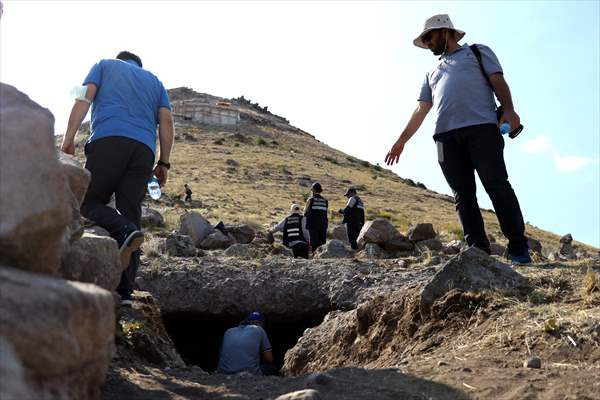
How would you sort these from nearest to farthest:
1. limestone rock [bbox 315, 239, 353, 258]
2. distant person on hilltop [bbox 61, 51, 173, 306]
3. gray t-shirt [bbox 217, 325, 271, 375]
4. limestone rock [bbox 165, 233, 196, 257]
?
distant person on hilltop [bbox 61, 51, 173, 306], gray t-shirt [bbox 217, 325, 271, 375], limestone rock [bbox 165, 233, 196, 257], limestone rock [bbox 315, 239, 353, 258]

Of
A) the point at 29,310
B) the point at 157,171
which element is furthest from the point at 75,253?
the point at 157,171

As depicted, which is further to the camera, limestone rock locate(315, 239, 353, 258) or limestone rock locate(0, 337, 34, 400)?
limestone rock locate(315, 239, 353, 258)

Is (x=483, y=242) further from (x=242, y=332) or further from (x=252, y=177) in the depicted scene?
(x=252, y=177)

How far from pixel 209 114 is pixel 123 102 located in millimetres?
48158

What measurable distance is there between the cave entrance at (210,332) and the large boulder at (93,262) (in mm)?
3989

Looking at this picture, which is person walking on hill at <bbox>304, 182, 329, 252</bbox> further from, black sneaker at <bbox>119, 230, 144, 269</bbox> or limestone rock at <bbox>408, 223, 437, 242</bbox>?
black sneaker at <bbox>119, 230, 144, 269</bbox>

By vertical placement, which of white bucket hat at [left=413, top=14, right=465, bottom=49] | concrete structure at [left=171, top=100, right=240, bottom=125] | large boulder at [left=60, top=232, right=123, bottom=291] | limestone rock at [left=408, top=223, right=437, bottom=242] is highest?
concrete structure at [left=171, top=100, right=240, bottom=125]

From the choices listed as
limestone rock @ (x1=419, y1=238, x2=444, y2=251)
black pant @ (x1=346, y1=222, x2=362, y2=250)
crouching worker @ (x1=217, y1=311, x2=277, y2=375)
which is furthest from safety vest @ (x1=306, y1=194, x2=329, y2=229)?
crouching worker @ (x1=217, y1=311, x2=277, y2=375)

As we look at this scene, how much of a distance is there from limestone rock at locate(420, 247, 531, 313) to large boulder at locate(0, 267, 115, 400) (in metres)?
2.75

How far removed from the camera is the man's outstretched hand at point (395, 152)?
5.41 m

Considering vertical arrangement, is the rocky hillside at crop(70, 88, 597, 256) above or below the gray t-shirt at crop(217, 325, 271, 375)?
above

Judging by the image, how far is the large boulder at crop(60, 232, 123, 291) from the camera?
2561mm

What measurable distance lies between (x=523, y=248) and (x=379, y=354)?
135 cm

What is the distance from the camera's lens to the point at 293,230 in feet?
34.4
